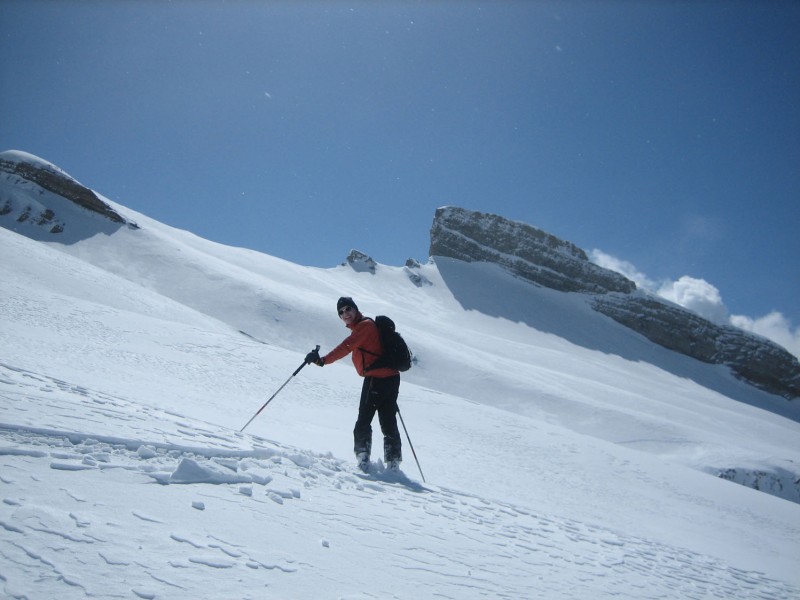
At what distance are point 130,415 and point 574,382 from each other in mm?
28217

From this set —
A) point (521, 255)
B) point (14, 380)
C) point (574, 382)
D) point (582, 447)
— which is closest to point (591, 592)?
point (14, 380)

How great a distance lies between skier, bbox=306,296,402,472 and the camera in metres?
5.45

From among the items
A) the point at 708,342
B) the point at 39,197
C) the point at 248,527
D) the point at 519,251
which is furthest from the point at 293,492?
the point at 708,342

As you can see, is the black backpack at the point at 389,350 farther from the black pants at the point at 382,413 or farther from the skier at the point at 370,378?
the black pants at the point at 382,413

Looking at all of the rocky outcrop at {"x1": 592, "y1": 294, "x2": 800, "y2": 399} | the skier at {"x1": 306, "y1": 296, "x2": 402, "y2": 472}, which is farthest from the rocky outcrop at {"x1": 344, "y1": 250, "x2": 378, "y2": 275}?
the skier at {"x1": 306, "y1": 296, "x2": 402, "y2": 472}

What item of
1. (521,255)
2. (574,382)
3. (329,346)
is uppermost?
(521,255)

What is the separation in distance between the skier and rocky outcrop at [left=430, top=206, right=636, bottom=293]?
69.3m

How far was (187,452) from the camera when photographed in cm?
372

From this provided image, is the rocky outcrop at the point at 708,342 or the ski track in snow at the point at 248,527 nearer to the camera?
the ski track in snow at the point at 248,527

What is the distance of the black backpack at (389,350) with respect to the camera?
5.55 metres

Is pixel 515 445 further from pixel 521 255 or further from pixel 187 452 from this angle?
pixel 521 255

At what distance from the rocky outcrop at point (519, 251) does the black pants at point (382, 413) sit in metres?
69.3

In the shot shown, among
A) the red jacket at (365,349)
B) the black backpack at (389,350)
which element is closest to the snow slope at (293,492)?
the red jacket at (365,349)

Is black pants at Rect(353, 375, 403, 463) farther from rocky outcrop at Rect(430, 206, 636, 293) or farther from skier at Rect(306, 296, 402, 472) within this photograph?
rocky outcrop at Rect(430, 206, 636, 293)
